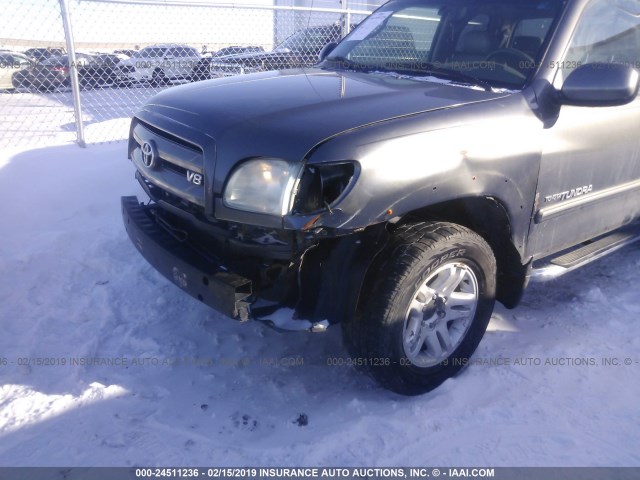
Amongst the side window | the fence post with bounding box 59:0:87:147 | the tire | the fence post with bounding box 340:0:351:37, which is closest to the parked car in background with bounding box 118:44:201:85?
the fence post with bounding box 340:0:351:37

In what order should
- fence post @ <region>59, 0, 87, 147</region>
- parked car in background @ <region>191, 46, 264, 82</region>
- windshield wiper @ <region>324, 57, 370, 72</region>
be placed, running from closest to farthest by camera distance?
windshield wiper @ <region>324, 57, 370, 72</region> → fence post @ <region>59, 0, 87, 147</region> → parked car in background @ <region>191, 46, 264, 82</region>

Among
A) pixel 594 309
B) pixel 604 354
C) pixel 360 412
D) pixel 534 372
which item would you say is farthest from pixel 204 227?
pixel 594 309

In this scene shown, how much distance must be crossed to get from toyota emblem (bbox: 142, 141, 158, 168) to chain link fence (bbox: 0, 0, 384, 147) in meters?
2.97

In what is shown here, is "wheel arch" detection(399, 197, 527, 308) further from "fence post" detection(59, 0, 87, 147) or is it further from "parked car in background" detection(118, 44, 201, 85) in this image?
"parked car in background" detection(118, 44, 201, 85)

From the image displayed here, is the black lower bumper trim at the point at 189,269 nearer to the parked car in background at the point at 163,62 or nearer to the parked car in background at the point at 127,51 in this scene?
the parked car in background at the point at 163,62

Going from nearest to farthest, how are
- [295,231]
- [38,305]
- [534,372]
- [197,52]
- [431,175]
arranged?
[295,231]
[431,175]
[534,372]
[38,305]
[197,52]

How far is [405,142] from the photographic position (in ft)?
7.47

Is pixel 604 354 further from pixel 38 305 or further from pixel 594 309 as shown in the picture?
pixel 38 305

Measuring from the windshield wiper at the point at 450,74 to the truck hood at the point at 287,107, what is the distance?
0.33 ft

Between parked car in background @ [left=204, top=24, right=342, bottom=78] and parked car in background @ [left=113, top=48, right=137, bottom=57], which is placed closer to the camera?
parked car in background @ [left=204, top=24, right=342, bottom=78]

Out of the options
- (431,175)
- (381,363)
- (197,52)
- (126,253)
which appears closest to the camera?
(431,175)

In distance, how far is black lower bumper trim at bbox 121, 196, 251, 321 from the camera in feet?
7.44

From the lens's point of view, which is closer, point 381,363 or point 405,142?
point 405,142

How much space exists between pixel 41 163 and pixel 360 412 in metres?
3.82
